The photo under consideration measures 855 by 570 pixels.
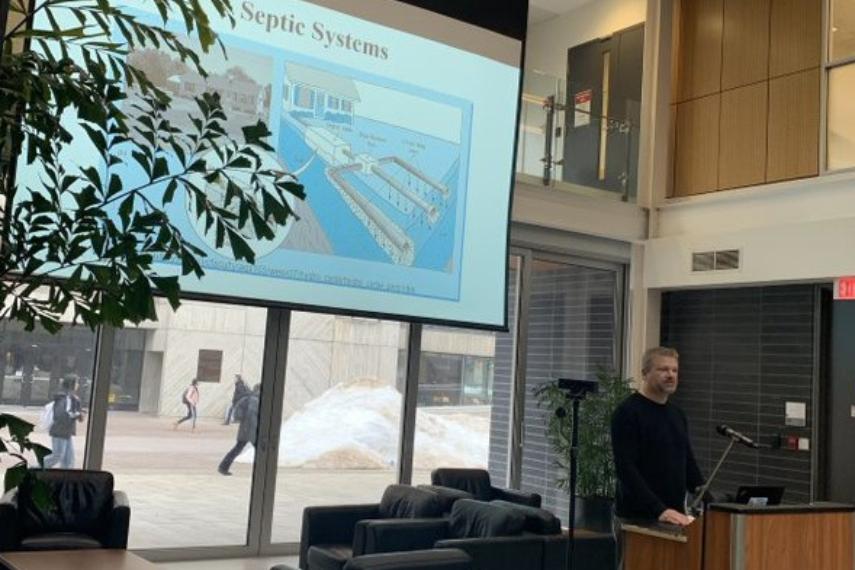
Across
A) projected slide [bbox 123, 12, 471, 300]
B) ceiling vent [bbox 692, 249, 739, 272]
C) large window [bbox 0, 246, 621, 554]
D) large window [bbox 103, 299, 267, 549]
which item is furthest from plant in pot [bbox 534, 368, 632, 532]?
large window [bbox 103, 299, 267, 549]

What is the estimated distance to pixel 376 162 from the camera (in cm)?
695

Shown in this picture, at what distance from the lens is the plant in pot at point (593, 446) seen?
7.83m

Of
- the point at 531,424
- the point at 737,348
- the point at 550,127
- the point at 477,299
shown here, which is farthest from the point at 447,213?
the point at 737,348

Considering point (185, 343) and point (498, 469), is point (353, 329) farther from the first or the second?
point (498, 469)

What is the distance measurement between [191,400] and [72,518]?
5.18ft

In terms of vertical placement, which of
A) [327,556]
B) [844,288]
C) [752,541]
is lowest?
[327,556]

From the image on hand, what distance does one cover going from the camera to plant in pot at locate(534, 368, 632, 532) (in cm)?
783

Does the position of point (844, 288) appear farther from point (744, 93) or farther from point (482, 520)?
point (482, 520)

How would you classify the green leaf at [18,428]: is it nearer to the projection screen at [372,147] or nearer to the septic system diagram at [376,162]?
the projection screen at [372,147]

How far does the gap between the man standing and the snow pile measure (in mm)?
3817

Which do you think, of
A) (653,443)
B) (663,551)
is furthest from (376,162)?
(663,551)

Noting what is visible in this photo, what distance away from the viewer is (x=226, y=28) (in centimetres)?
630

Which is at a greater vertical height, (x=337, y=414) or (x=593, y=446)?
(x=337, y=414)

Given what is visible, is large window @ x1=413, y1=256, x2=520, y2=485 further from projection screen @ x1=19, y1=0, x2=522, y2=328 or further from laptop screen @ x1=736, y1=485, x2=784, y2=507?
laptop screen @ x1=736, y1=485, x2=784, y2=507
